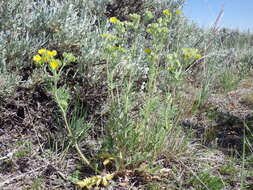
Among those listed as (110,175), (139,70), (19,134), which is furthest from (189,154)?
(19,134)

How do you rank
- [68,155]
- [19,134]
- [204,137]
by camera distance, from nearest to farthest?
[68,155] → [19,134] → [204,137]

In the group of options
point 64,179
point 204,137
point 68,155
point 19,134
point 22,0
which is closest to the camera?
point 64,179

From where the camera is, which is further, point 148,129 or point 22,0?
point 22,0

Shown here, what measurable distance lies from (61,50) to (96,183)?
1.40 meters

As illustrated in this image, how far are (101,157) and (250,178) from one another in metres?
1.14

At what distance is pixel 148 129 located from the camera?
1.88 meters

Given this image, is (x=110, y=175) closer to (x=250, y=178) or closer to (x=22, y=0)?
(x=250, y=178)

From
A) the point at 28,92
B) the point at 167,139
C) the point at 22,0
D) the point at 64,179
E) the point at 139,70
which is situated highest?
the point at 22,0

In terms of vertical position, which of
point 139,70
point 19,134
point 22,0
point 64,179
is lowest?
point 64,179

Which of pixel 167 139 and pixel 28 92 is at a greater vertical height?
pixel 28 92

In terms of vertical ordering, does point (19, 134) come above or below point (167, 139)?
below

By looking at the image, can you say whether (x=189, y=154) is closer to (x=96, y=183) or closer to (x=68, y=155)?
(x=96, y=183)

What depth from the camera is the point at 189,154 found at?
7.01 feet

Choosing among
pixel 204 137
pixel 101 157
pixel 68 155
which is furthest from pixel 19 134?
pixel 204 137
